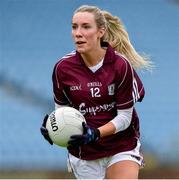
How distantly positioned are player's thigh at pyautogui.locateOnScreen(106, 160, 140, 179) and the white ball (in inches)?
14.8

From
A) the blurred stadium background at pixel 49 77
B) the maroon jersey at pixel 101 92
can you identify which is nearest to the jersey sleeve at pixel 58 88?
the maroon jersey at pixel 101 92

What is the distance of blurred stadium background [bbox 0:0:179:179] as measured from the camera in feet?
28.2

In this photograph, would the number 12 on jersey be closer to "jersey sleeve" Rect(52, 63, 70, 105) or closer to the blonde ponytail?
"jersey sleeve" Rect(52, 63, 70, 105)

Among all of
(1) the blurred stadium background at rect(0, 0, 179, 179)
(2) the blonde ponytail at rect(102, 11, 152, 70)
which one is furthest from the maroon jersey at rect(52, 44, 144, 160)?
(1) the blurred stadium background at rect(0, 0, 179, 179)

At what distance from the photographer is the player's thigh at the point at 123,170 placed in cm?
468

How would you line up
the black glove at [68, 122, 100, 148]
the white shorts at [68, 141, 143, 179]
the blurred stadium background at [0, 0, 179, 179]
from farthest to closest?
1. the blurred stadium background at [0, 0, 179, 179]
2. the white shorts at [68, 141, 143, 179]
3. the black glove at [68, 122, 100, 148]

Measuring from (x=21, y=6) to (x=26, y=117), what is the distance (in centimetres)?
149

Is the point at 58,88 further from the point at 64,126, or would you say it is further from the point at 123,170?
the point at 123,170

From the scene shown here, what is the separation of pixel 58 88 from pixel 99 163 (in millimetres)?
580

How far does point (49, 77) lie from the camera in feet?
29.4

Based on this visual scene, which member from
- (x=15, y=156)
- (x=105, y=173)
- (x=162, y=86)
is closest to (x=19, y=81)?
(x=15, y=156)

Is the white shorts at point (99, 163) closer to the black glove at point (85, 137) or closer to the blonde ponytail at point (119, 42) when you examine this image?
the black glove at point (85, 137)

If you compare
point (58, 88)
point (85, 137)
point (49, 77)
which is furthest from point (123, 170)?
point (49, 77)

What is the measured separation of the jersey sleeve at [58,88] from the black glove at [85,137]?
39 centimetres
